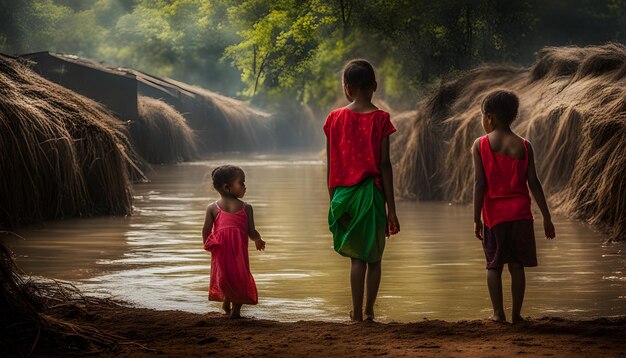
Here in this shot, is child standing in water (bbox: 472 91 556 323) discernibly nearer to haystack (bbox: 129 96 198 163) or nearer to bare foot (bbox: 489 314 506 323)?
bare foot (bbox: 489 314 506 323)

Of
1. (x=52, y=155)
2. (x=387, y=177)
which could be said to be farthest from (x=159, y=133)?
(x=387, y=177)

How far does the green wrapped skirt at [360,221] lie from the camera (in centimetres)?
795

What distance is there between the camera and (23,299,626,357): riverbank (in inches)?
264

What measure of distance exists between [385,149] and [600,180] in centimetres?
715

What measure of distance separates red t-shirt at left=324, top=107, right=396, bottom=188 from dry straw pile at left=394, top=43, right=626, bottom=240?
6.05 m

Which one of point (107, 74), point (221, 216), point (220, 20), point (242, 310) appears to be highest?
point (220, 20)

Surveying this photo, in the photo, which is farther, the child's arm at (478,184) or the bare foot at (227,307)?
the bare foot at (227,307)

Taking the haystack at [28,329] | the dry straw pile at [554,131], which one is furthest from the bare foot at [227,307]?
the dry straw pile at [554,131]

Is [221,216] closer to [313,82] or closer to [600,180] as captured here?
[600,180]

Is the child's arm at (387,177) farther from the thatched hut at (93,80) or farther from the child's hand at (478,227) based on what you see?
the thatched hut at (93,80)

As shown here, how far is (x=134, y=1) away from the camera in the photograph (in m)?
82.4

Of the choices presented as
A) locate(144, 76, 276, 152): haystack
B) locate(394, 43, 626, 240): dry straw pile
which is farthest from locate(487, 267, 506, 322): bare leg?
locate(144, 76, 276, 152): haystack

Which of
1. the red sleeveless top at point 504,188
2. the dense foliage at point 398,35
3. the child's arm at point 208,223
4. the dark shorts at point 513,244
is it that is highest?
the dense foliage at point 398,35

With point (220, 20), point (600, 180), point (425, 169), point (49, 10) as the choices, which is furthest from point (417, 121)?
point (49, 10)
